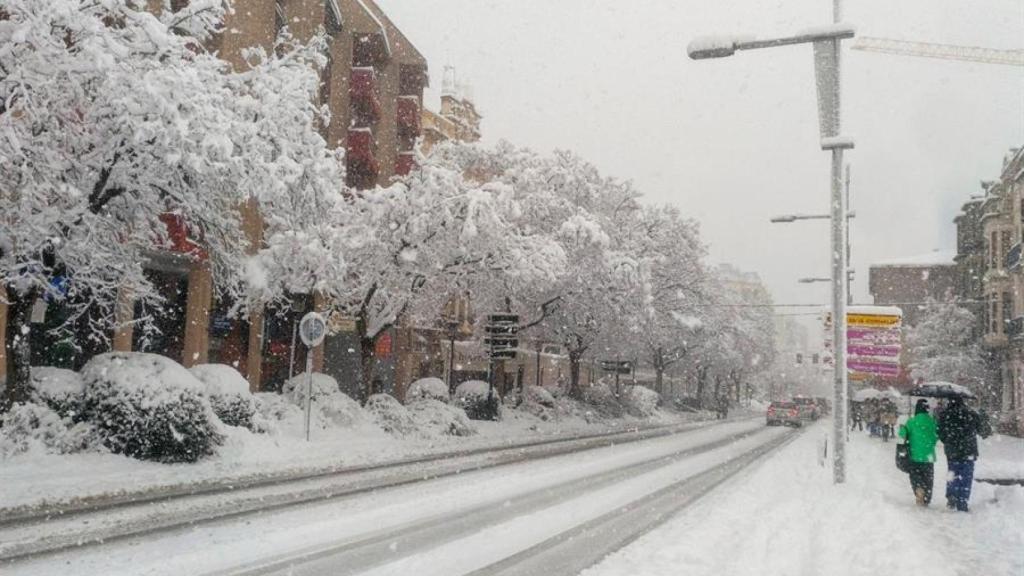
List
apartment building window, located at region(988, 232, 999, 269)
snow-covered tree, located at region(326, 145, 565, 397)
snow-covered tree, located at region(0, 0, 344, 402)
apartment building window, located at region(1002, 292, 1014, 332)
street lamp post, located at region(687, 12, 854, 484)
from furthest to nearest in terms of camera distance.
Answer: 1. apartment building window, located at region(988, 232, 999, 269)
2. apartment building window, located at region(1002, 292, 1014, 332)
3. snow-covered tree, located at region(326, 145, 565, 397)
4. street lamp post, located at region(687, 12, 854, 484)
5. snow-covered tree, located at region(0, 0, 344, 402)

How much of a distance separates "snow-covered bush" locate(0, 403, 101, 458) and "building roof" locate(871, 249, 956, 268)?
383 ft

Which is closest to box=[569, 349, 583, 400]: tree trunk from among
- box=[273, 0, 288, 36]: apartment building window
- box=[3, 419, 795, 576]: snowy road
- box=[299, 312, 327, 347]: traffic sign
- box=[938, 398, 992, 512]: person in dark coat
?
box=[273, 0, 288, 36]: apartment building window

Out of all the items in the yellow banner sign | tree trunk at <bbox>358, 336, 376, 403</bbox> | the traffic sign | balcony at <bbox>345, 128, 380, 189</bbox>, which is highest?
balcony at <bbox>345, 128, 380, 189</bbox>

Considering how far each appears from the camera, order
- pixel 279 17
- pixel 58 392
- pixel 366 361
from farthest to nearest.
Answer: pixel 279 17 → pixel 366 361 → pixel 58 392

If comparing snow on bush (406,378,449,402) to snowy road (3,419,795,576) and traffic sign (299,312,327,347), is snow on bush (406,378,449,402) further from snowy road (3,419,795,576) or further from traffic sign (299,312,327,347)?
snowy road (3,419,795,576)

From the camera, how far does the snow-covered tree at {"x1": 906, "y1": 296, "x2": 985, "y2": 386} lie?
5447 cm

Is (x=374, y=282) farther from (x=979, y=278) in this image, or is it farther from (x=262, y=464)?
(x=979, y=278)

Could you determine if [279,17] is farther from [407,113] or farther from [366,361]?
[366,361]

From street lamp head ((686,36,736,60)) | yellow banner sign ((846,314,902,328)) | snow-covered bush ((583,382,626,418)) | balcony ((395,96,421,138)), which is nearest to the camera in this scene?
Result: street lamp head ((686,36,736,60))

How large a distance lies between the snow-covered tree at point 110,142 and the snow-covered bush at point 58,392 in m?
0.48

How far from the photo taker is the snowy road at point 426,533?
6895 mm

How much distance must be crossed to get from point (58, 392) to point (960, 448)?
14835mm

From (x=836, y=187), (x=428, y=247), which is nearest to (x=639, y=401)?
(x=428, y=247)

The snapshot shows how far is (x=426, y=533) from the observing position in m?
8.67
